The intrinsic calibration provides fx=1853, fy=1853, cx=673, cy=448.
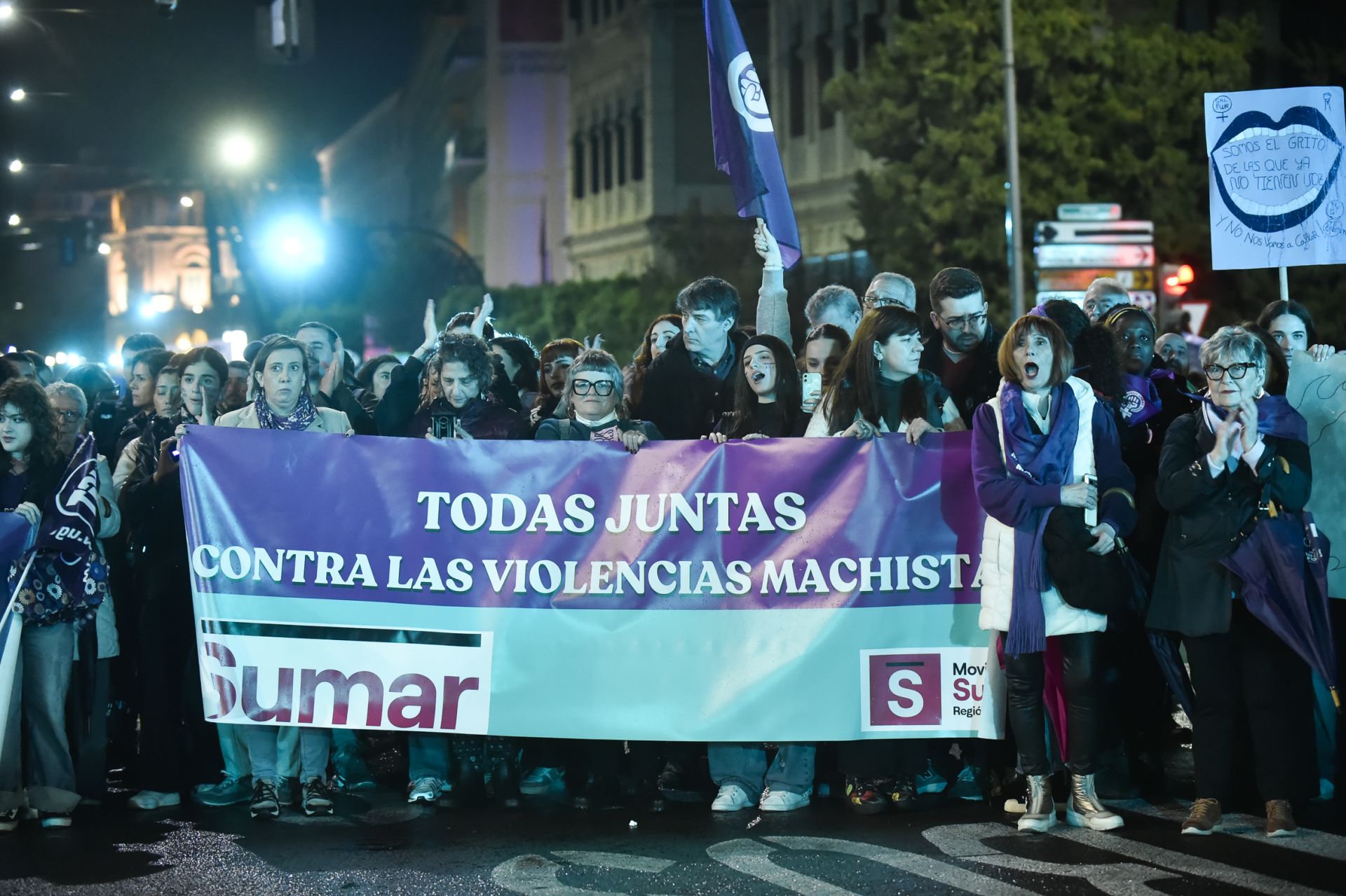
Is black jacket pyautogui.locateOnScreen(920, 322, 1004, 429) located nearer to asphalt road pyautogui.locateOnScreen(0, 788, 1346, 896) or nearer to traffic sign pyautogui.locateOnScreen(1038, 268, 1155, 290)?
asphalt road pyautogui.locateOnScreen(0, 788, 1346, 896)

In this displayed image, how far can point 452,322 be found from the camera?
10219 millimetres

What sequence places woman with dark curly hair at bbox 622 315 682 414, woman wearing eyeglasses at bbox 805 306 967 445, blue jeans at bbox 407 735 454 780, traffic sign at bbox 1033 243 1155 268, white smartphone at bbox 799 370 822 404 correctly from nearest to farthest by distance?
woman wearing eyeglasses at bbox 805 306 967 445 → blue jeans at bbox 407 735 454 780 → white smartphone at bbox 799 370 822 404 → woman with dark curly hair at bbox 622 315 682 414 → traffic sign at bbox 1033 243 1155 268

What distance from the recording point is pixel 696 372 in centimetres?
862

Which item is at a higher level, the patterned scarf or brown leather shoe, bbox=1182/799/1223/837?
the patterned scarf

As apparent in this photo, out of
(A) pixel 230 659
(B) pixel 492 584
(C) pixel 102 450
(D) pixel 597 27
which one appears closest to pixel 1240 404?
(B) pixel 492 584

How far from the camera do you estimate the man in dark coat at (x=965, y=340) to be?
8055 millimetres

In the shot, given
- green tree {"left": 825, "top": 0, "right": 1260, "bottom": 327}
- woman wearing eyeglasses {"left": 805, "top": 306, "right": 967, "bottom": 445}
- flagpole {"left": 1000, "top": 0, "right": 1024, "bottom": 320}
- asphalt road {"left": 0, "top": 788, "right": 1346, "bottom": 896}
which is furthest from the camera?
green tree {"left": 825, "top": 0, "right": 1260, "bottom": 327}

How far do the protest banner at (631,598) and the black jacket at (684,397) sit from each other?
0.86 m

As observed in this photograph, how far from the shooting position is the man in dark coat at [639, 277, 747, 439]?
28.0 feet

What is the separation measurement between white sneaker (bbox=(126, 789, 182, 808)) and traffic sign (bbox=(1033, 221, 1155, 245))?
16.3 m

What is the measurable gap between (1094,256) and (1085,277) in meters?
0.56

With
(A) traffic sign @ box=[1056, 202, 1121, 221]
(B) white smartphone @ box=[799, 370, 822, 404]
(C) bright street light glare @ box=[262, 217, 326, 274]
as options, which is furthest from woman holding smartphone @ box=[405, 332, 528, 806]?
(C) bright street light glare @ box=[262, 217, 326, 274]

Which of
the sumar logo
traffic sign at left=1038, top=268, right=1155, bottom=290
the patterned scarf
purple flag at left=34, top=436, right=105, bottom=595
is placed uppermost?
traffic sign at left=1038, top=268, right=1155, bottom=290

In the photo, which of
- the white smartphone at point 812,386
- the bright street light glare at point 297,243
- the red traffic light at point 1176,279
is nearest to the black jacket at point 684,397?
the white smartphone at point 812,386
